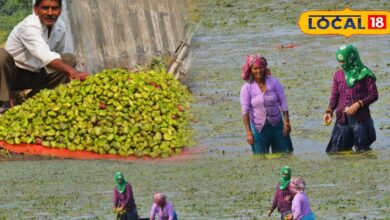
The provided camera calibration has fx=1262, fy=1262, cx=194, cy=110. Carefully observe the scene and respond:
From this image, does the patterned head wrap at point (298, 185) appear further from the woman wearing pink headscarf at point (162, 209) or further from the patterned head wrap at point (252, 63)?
the patterned head wrap at point (252, 63)

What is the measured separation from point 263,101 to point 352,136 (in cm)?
96

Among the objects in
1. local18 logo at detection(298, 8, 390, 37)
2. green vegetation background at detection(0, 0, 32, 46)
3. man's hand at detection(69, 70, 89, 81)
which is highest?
green vegetation background at detection(0, 0, 32, 46)

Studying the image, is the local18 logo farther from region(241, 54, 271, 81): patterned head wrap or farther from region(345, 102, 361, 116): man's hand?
region(241, 54, 271, 81): patterned head wrap

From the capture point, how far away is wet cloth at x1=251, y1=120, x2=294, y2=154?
11.0 meters

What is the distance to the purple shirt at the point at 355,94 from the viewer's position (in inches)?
432

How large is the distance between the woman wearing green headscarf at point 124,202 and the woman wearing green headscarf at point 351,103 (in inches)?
125

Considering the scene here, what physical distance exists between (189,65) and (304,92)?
1720 mm

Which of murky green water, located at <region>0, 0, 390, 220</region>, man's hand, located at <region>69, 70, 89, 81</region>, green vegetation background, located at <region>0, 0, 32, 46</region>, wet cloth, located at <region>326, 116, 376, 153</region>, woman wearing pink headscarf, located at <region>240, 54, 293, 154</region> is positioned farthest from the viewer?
green vegetation background, located at <region>0, 0, 32, 46</region>

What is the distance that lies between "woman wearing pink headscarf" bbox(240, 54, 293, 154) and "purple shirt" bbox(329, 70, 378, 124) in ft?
1.70

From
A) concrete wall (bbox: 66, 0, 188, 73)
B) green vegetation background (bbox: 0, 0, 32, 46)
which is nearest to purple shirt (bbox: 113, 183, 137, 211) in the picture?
concrete wall (bbox: 66, 0, 188, 73)

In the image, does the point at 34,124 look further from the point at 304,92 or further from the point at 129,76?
the point at 304,92

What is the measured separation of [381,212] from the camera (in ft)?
27.3

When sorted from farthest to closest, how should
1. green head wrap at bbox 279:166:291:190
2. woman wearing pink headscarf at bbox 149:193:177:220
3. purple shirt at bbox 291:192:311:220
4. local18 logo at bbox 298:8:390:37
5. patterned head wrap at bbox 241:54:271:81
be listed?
local18 logo at bbox 298:8:390:37
patterned head wrap at bbox 241:54:271:81
green head wrap at bbox 279:166:291:190
woman wearing pink headscarf at bbox 149:193:177:220
purple shirt at bbox 291:192:311:220

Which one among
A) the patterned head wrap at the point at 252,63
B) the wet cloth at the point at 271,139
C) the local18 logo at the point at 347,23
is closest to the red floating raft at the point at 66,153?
the wet cloth at the point at 271,139
